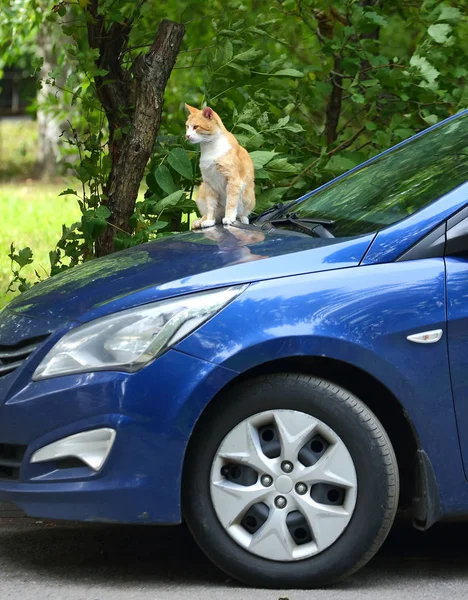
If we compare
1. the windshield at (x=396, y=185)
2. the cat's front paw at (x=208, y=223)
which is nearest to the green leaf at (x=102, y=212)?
the cat's front paw at (x=208, y=223)

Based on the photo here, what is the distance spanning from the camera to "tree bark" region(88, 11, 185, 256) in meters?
6.79

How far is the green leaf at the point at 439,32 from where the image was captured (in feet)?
23.5

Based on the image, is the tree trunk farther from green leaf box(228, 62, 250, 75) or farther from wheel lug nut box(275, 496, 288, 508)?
wheel lug nut box(275, 496, 288, 508)

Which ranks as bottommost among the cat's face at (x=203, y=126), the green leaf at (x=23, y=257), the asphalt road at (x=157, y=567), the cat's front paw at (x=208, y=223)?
the asphalt road at (x=157, y=567)

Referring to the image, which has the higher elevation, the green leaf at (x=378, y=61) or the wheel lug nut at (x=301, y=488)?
the green leaf at (x=378, y=61)

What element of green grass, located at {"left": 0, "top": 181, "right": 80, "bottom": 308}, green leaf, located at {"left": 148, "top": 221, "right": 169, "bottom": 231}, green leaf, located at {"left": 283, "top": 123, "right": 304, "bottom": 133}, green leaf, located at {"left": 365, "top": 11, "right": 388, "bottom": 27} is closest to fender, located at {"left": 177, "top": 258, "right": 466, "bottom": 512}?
green leaf, located at {"left": 148, "top": 221, "right": 169, "bottom": 231}

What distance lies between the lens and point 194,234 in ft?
15.8

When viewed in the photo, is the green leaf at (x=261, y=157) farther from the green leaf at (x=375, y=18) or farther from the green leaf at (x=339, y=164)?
the green leaf at (x=375, y=18)

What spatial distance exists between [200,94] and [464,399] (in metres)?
4.48

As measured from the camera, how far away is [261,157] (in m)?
6.81

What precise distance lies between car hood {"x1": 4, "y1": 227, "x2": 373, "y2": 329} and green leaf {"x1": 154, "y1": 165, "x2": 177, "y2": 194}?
2.28 m

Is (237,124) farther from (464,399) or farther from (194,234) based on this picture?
Result: (464,399)

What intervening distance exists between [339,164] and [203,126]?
4.37 feet

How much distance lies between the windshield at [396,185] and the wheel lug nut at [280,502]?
39.7 inches
